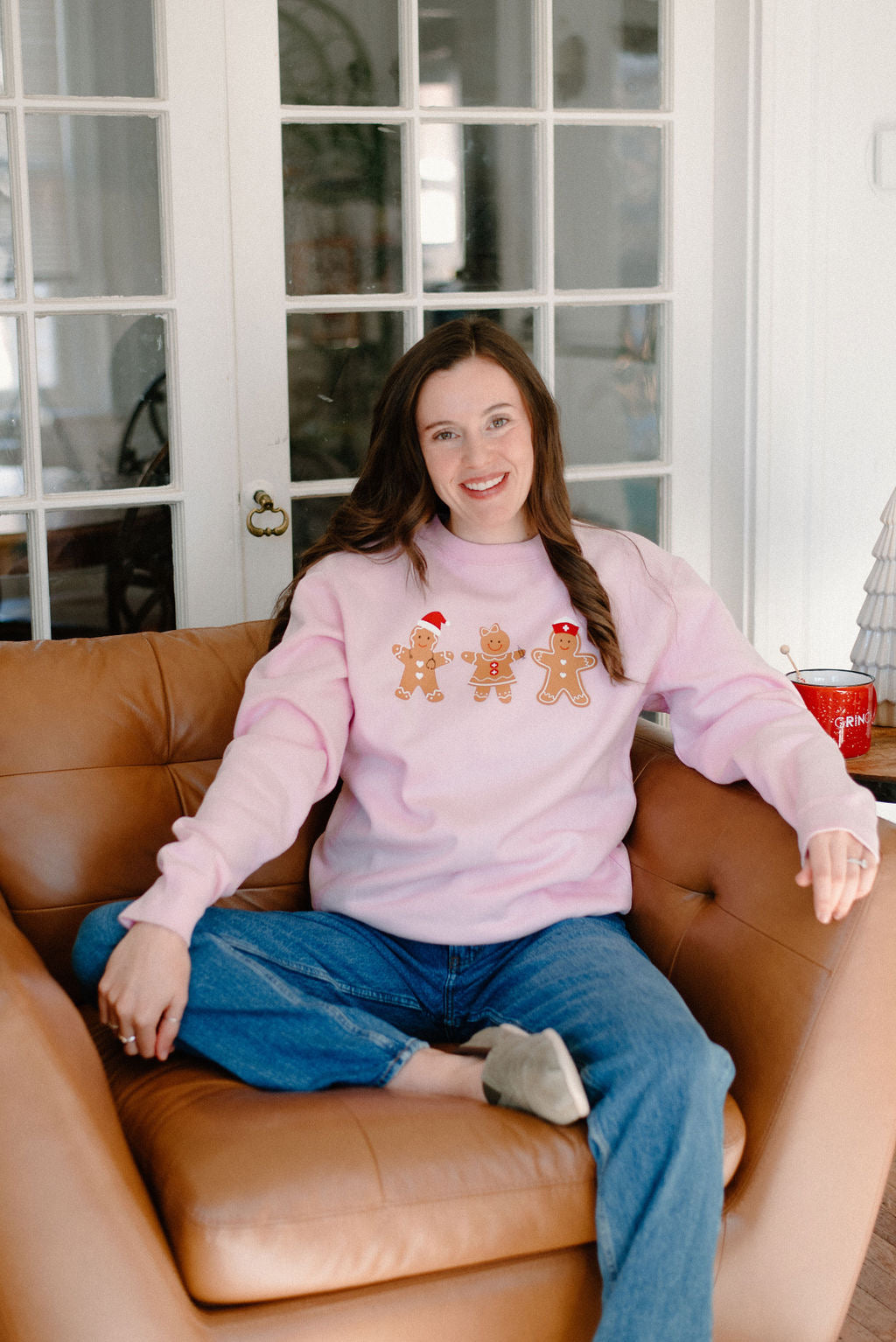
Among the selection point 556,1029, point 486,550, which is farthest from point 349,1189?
point 486,550

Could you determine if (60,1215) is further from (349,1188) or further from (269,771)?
(269,771)

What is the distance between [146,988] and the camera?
1.44 m

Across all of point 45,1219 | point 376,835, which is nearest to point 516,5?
point 376,835

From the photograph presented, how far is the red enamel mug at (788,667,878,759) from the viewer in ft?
6.76

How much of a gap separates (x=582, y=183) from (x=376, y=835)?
1.48m

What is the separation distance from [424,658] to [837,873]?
1.98ft

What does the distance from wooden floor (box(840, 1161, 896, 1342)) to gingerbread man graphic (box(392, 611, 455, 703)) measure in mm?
965

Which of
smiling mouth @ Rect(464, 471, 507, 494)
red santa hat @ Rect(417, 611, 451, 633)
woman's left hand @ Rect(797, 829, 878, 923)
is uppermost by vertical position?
smiling mouth @ Rect(464, 471, 507, 494)

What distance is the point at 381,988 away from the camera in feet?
5.41

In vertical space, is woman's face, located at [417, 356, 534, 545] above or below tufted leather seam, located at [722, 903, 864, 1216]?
above

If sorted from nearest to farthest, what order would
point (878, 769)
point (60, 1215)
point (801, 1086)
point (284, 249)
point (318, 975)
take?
point (60, 1215), point (801, 1086), point (318, 975), point (878, 769), point (284, 249)

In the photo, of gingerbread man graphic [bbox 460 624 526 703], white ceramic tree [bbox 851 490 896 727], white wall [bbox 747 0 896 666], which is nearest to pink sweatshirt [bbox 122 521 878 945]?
gingerbread man graphic [bbox 460 624 526 703]

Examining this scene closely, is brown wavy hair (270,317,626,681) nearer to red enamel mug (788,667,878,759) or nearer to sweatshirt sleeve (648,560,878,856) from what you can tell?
sweatshirt sleeve (648,560,878,856)

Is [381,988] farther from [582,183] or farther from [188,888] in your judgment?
[582,183]
